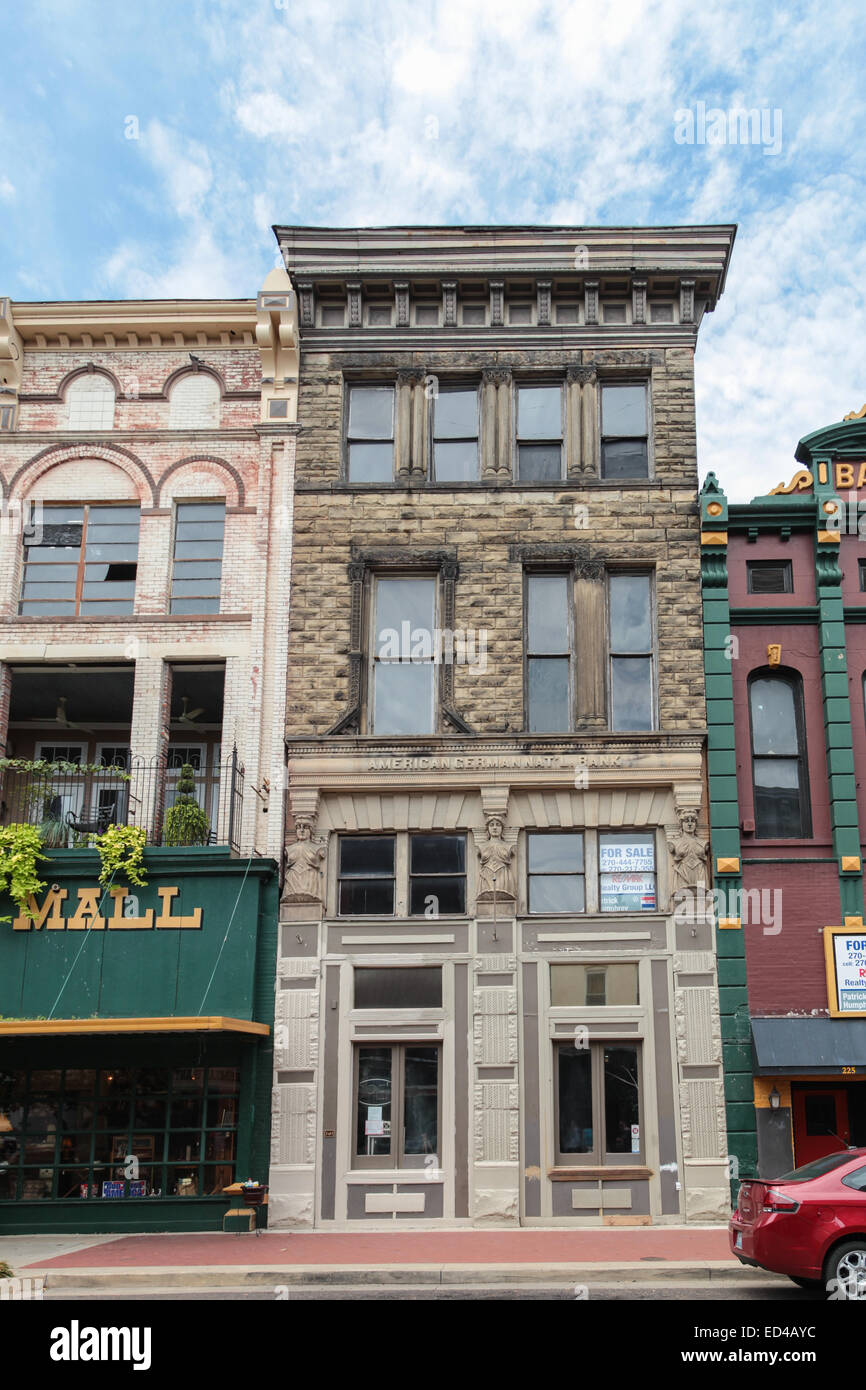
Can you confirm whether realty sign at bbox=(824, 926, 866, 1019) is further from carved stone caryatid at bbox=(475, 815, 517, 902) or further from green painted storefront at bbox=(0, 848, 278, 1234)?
green painted storefront at bbox=(0, 848, 278, 1234)

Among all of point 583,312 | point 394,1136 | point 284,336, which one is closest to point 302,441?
point 284,336

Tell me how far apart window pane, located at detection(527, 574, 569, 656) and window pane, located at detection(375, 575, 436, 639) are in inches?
64.1

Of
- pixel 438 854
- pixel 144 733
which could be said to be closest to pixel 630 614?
pixel 438 854

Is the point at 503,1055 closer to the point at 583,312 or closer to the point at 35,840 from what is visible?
the point at 35,840

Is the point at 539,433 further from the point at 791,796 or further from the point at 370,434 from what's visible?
the point at 791,796

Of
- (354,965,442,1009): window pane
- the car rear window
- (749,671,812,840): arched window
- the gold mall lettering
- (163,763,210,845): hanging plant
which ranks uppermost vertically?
(749,671,812,840): arched window

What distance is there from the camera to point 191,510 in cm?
2220

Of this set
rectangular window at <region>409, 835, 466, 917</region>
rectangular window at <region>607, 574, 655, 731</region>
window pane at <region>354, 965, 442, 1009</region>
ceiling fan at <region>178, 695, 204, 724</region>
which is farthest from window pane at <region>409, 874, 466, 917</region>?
ceiling fan at <region>178, 695, 204, 724</region>

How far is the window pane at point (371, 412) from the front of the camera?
74.2ft

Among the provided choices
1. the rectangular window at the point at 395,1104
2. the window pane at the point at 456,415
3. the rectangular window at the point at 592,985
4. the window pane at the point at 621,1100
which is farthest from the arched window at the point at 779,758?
the window pane at the point at 456,415

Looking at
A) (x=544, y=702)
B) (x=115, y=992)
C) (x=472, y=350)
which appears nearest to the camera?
(x=115, y=992)

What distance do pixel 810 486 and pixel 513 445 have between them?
4.94m

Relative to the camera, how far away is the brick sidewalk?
1482 centimetres

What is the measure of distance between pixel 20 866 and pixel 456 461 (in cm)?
966
